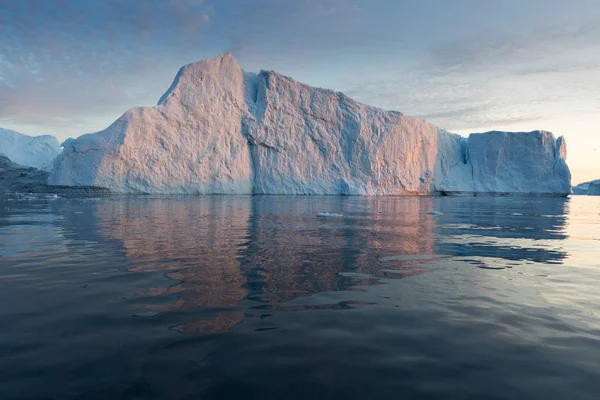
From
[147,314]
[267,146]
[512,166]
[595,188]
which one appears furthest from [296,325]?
[595,188]

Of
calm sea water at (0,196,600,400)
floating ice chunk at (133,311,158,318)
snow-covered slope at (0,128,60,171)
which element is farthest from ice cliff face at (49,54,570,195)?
snow-covered slope at (0,128,60,171)

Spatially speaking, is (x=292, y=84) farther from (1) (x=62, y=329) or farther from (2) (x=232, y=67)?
(1) (x=62, y=329)

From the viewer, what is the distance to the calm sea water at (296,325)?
2.17m

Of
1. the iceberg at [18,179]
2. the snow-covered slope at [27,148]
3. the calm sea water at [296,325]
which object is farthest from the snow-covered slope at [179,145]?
the snow-covered slope at [27,148]

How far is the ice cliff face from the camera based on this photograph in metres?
33.2

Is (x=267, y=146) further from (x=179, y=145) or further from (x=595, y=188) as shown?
(x=595, y=188)

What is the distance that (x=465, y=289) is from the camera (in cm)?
420

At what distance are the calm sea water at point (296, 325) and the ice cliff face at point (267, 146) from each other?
29.7 metres

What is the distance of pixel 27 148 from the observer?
230ft

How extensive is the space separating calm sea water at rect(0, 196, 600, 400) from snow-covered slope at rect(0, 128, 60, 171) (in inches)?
2933

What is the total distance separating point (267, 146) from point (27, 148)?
185ft

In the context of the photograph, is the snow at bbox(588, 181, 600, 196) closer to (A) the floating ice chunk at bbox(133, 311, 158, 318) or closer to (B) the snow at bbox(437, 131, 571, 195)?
(B) the snow at bbox(437, 131, 571, 195)

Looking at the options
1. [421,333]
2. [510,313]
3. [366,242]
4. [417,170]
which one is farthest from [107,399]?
[417,170]

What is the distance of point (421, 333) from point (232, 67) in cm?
4045
